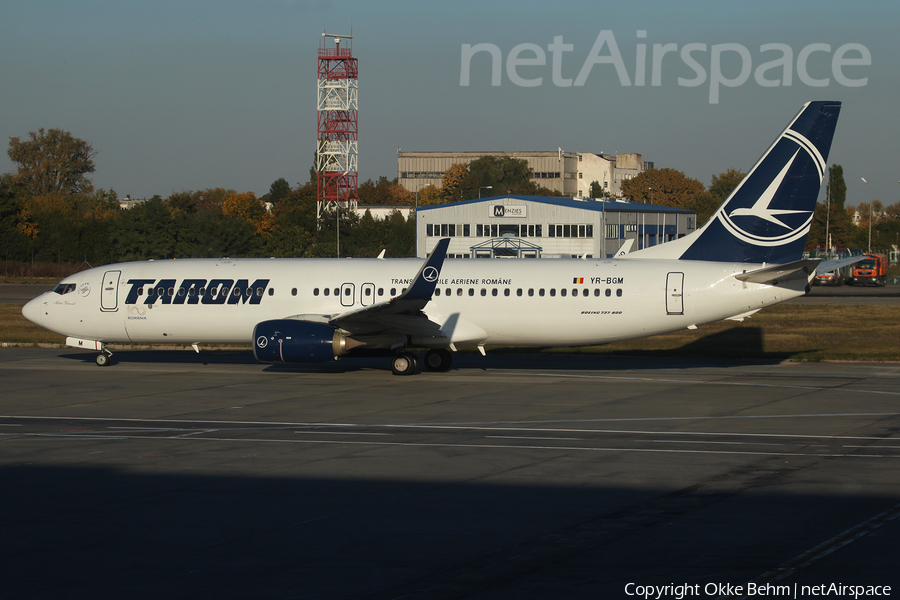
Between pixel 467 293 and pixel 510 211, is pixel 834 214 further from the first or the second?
pixel 467 293

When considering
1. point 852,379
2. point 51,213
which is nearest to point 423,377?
point 852,379

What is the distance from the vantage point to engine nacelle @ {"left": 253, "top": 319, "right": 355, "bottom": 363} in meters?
26.6

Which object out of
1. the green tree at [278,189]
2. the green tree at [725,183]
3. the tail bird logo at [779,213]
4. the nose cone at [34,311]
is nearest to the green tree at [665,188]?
the green tree at [725,183]

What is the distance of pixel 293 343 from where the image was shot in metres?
26.6

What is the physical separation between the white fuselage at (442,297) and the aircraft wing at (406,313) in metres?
0.88

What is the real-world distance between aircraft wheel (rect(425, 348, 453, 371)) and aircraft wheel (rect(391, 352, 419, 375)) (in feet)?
4.73

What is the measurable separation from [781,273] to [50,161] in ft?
477

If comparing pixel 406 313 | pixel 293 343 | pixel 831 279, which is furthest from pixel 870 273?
pixel 293 343

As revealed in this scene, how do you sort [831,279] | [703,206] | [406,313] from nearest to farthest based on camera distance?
1. [406,313]
2. [831,279]
3. [703,206]

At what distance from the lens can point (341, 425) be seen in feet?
64.3

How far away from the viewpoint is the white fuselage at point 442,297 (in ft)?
89.6

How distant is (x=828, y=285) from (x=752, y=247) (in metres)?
70.7

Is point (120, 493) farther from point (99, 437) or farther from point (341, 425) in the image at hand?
point (341, 425)

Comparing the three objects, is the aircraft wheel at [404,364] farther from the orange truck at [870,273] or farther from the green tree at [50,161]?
the green tree at [50,161]
